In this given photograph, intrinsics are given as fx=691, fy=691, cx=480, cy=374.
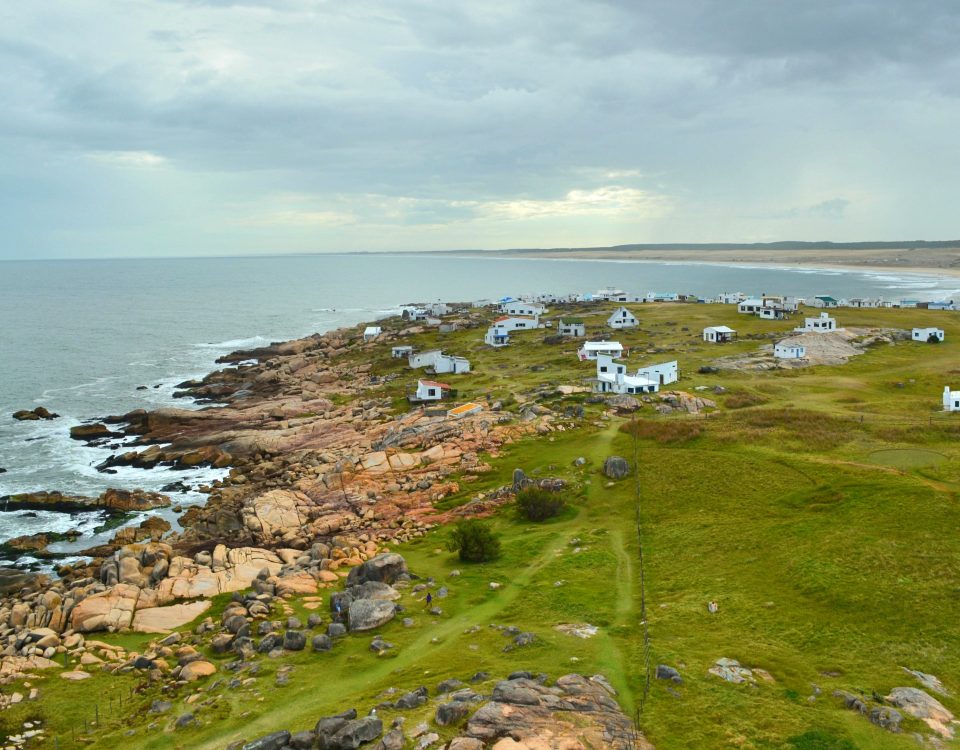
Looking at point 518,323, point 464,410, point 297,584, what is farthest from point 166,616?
point 518,323

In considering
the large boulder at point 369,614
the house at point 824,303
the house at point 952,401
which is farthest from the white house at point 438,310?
the large boulder at point 369,614

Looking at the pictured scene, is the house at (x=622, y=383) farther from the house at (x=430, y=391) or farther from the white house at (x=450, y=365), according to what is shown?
the white house at (x=450, y=365)

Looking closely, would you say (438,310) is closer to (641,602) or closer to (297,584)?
(297,584)

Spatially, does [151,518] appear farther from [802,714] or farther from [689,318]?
[689,318]

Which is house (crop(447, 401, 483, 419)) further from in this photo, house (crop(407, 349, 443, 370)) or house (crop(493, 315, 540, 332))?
house (crop(493, 315, 540, 332))

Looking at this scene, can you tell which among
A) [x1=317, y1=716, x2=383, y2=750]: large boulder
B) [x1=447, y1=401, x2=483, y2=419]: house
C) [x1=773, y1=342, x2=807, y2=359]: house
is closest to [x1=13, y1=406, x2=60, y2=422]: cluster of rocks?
[x1=447, y1=401, x2=483, y2=419]: house

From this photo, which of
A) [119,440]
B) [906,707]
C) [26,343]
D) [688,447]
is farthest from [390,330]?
[906,707]

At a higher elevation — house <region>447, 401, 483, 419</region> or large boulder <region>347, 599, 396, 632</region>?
house <region>447, 401, 483, 419</region>
